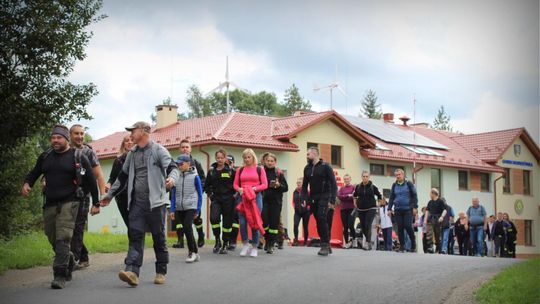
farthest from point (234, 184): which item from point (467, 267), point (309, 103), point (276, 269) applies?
point (309, 103)

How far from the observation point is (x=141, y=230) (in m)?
10.0

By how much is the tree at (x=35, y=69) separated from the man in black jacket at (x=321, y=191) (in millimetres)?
5264

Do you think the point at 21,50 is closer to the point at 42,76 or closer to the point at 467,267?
the point at 42,76

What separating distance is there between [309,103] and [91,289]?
79094 millimetres

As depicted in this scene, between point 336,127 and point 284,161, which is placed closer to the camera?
point 284,161

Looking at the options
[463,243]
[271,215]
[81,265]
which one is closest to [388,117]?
[463,243]

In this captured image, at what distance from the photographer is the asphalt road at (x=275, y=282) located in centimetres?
929

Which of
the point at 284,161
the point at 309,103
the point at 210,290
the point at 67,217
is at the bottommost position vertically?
the point at 210,290

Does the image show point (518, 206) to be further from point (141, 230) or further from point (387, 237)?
point (141, 230)

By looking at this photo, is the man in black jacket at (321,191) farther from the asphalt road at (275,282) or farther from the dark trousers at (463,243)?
the dark trousers at (463,243)

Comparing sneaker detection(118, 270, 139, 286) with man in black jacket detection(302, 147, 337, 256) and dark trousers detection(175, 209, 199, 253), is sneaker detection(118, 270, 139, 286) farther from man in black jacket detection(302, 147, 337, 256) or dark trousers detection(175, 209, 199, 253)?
man in black jacket detection(302, 147, 337, 256)

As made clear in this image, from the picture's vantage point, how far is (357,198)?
19.8 metres

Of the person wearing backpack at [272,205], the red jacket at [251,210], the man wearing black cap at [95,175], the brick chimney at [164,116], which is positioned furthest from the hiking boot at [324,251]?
the brick chimney at [164,116]

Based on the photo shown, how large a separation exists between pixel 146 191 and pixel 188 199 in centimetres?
351
